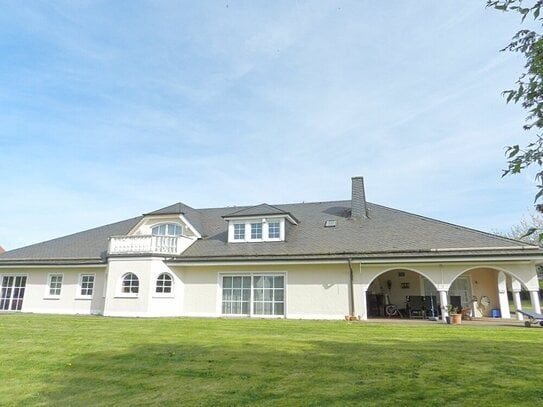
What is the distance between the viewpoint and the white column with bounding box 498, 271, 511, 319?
17422 millimetres

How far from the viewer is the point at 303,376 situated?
6227 millimetres

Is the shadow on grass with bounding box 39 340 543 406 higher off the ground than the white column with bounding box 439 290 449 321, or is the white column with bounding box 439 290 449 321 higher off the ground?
Answer: the white column with bounding box 439 290 449 321

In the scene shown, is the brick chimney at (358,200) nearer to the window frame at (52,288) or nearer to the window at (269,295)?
the window at (269,295)

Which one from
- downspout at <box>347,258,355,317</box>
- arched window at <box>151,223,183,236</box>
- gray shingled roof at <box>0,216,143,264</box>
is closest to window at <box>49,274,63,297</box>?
gray shingled roof at <box>0,216,143,264</box>

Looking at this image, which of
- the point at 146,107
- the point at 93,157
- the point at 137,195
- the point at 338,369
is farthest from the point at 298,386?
the point at 137,195

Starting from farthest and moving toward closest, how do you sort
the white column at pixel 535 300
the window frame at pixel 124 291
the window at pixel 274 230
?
the window at pixel 274 230 → the window frame at pixel 124 291 → the white column at pixel 535 300

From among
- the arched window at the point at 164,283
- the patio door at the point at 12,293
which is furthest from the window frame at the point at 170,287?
the patio door at the point at 12,293

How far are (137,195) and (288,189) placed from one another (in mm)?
12065

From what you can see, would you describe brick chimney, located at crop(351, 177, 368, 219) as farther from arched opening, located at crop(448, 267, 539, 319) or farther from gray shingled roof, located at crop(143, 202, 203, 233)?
gray shingled roof, located at crop(143, 202, 203, 233)

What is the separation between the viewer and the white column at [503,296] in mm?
17422

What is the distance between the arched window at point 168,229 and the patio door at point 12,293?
8.87m

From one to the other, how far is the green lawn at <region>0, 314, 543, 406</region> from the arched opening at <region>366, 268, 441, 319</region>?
7284 mm

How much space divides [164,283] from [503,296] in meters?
17.0

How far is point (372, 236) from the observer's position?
18.6 meters
